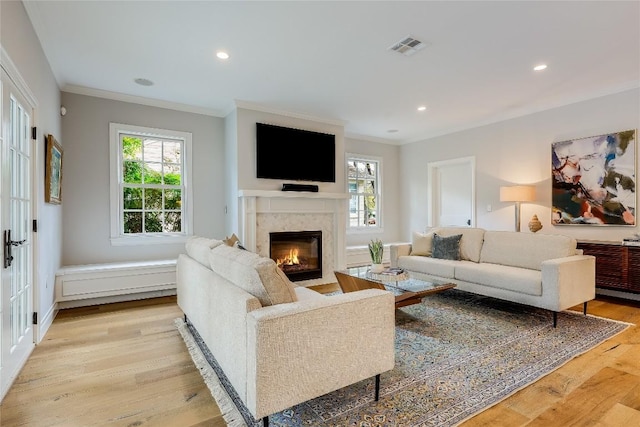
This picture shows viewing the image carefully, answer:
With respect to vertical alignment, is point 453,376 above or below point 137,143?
below

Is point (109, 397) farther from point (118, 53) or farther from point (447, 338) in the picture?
point (118, 53)

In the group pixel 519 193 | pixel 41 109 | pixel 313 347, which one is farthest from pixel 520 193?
pixel 41 109

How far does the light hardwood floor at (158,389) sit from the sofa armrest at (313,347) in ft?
1.62

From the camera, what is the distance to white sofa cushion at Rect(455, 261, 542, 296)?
3.15 m

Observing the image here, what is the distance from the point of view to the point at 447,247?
434 cm

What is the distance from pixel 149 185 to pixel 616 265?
19.7 feet

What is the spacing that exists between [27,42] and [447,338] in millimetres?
4144

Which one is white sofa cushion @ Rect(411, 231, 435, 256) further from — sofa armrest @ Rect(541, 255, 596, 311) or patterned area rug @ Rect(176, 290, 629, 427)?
sofa armrest @ Rect(541, 255, 596, 311)

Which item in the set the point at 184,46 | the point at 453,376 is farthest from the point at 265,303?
the point at 184,46

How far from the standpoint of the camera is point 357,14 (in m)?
2.57

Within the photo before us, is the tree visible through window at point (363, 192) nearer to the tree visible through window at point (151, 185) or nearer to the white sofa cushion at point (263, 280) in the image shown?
the tree visible through window at point (151, 185)

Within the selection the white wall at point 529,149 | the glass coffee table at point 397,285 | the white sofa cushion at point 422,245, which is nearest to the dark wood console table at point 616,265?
the white wall at point 529,149

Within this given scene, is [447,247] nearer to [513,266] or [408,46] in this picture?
[513,266]

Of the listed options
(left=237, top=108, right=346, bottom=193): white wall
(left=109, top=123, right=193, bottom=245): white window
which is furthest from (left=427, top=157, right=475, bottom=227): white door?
(left=109, top=123, right=193, bottom=245): white window
